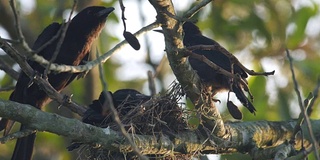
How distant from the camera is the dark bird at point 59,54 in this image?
682cm

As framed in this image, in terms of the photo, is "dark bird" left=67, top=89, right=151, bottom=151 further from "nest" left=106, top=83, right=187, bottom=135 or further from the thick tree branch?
the thick tree branch


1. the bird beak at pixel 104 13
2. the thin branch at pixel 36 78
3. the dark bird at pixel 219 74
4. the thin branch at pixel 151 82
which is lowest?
the thin branch at pixel 36 78

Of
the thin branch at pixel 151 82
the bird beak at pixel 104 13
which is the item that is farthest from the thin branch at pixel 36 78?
the bird beak at pixel 104 13

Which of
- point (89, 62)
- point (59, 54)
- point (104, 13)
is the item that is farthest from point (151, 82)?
point (104, 13)

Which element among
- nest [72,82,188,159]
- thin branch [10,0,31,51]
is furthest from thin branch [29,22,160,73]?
nest [72,82,188,159]

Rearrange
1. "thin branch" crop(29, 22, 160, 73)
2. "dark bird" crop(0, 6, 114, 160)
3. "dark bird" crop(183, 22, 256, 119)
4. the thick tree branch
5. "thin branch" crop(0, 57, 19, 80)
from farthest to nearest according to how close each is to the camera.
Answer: "dark bird" crop(0, 6, 114, 160) < "dark bird" crop(183, 22, 256, 119) < "thin branch" crop(0, 57, 19, 80) < the thick tree branch < "thin branch" crop(29, 22, 160, 73)

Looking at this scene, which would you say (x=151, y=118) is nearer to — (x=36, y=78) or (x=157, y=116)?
(x=157, y=116)

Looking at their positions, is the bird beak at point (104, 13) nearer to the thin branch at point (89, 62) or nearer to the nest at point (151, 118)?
the nest at point (151, 118)

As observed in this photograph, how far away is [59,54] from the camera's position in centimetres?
722

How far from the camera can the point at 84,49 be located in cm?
745

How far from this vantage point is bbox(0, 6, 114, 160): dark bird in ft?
22.4

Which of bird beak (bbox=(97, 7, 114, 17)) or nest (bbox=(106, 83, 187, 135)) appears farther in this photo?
bird beak (bbox=(97, 7, 114, 17))

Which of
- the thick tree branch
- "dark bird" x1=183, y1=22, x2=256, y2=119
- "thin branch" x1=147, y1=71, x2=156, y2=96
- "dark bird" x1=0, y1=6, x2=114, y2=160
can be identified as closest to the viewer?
the thick tree branch

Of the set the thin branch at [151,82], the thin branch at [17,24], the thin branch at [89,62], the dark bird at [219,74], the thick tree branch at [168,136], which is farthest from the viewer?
the dark bird at [219,74]
